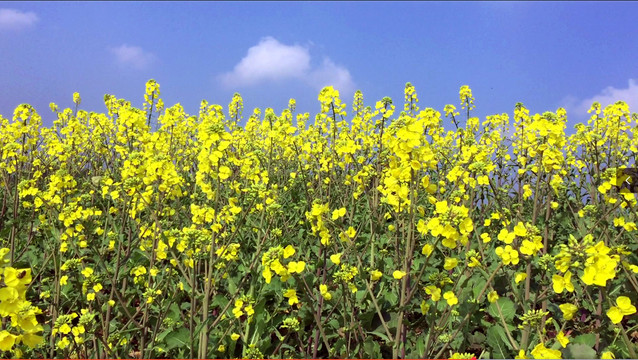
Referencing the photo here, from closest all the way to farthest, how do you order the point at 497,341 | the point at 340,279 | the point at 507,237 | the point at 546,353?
the point at 546,353 → the point at 507,237 → the point at 340,279 → the point at 497,341

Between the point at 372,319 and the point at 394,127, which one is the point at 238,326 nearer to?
the point at 372,319

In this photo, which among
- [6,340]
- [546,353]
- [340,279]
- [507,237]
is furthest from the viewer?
[340,279]

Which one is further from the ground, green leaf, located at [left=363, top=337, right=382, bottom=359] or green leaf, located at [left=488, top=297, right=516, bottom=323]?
green leaf, located at [left=488, top=297, right=516, bottom=323]

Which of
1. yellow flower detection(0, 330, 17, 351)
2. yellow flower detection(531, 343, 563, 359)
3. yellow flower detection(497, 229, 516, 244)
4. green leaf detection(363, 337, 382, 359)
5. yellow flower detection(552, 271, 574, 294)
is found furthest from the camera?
green leaf detection(363, 337, 382, 359)

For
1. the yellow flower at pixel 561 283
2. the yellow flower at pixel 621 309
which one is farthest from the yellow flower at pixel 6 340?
the yellow flower at pixel 621 309

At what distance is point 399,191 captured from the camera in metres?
2.76

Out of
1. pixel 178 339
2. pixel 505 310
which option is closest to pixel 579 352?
pixel 505 310

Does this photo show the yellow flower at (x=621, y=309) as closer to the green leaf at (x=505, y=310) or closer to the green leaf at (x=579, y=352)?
the green leaf at (x=579, y=352)

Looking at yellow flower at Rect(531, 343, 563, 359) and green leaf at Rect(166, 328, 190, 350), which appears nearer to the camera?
yellow flower at Rect(531, 343, 563, 359)

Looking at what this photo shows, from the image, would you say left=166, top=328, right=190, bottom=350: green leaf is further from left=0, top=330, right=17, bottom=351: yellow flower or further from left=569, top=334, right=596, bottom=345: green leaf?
left=569, top=334, right=596, bottom=345: green leaf

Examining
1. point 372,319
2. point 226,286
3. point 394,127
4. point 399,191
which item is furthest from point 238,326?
point 394,127

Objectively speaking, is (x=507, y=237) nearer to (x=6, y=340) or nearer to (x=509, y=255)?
(x=509, y=255)

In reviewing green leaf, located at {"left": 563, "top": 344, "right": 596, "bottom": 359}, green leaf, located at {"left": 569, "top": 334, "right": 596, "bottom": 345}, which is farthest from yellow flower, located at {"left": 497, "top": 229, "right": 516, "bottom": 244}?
green leaf, located at {"left": 569, "top": 334, "right": 596, "bottom": 345}

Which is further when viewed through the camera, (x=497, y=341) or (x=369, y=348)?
(x=497, y=341)
